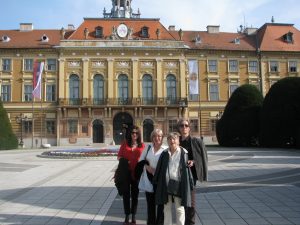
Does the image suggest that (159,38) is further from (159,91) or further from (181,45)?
(159,91)

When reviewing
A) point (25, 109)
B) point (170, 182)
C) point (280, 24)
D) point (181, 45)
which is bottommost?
point (170, 182)

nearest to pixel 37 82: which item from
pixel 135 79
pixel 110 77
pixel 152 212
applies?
pixel 110 77

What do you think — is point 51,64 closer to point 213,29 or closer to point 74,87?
point 74,87

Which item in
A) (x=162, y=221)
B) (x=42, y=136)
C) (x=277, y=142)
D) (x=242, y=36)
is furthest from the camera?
(x=242, y=36)

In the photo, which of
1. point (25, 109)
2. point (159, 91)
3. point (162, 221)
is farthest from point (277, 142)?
point (25, 109)

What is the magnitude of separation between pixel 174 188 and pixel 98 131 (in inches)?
1641

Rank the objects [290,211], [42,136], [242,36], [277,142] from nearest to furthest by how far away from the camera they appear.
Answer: [290,211], [277,142], [42,136], [242,36]

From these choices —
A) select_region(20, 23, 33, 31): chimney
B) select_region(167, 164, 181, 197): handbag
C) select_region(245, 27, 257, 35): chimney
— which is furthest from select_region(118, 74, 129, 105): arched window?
select_region(167, 164, 181, 197): handbag

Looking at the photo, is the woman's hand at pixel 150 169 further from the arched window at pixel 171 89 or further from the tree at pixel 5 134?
the arched window at pixel 171 89

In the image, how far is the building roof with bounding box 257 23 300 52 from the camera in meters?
51.2

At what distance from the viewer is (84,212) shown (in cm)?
830

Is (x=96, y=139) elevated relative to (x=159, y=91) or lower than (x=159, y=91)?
lower

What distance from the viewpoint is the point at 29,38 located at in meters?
49.9

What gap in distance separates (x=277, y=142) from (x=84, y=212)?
25.7 metres
